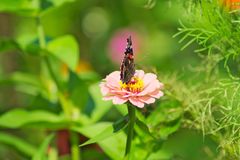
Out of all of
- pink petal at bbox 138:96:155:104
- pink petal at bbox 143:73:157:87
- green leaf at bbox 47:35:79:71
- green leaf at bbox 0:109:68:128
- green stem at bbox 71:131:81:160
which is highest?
pink petal at bbox 143:73:157:87

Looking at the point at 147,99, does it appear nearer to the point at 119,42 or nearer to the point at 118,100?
the point at 118,100

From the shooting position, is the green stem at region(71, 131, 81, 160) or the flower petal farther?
the green stem at region(71, 131, 81, 160)

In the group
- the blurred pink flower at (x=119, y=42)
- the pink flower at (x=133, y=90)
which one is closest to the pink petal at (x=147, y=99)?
the pink flower at (x=133, y=90)

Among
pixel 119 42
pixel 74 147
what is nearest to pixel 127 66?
pixel 74 147

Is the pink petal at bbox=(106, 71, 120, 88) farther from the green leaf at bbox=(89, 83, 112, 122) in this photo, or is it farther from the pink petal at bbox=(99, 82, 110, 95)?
the green leaf at bbox=(89, 83, 112, 122)

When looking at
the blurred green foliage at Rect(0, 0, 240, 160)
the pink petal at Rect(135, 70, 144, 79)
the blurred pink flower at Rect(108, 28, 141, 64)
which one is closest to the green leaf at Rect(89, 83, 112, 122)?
the blurred green foliage at Rect(0, 0, 240, 160)

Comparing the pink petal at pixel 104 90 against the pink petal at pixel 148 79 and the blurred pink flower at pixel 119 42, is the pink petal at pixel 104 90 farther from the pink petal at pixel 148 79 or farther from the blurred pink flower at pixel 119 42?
the blurred pink flower at pixel 119 42
